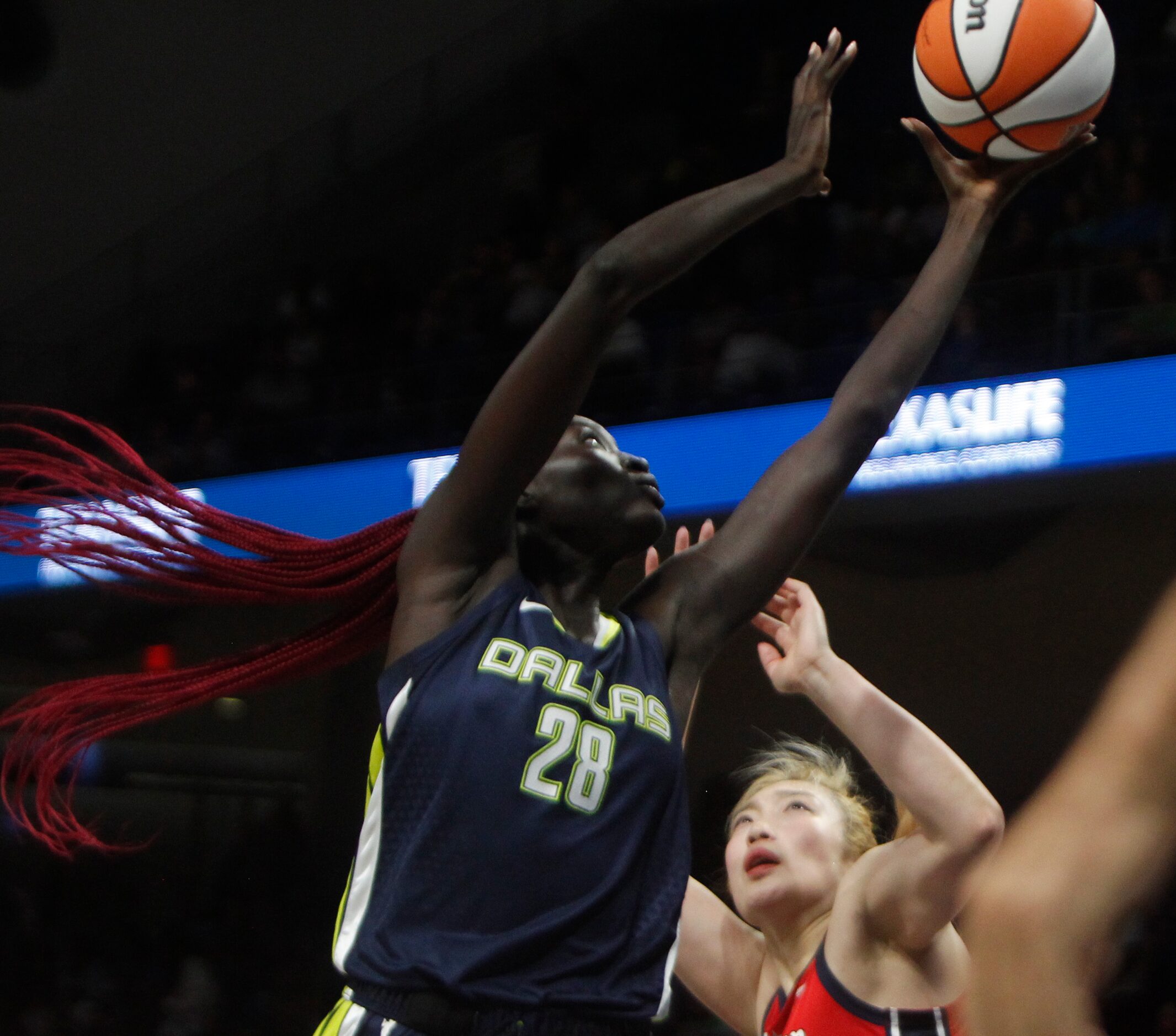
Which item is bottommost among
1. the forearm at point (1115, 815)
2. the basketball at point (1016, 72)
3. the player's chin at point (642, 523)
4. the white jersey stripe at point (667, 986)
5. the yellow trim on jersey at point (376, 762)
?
the white jersey stripe at point (667, 986)

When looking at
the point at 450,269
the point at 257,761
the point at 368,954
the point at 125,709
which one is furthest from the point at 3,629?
the point at 368,954

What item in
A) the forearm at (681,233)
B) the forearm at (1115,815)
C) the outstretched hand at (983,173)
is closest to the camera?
the forearm at (1115,815)

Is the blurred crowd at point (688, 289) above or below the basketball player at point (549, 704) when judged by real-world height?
above

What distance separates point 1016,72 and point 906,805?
1289mm

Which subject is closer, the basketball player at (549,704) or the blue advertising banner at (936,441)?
the basketball player at (549,704)

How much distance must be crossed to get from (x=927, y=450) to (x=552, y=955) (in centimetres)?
481

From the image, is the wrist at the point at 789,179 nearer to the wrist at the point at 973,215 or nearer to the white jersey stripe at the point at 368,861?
the wrist at the point at 973,215

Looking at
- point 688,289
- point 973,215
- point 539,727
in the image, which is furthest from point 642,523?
point 688,289

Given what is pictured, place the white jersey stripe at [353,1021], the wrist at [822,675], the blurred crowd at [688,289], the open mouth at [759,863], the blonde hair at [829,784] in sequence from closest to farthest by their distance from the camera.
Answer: the white jersey stripe at [353,1021] → the wrist at [822,675] → the open mouth at [759,863] → the blonde hair at [829,784] → the blurred crowd at [688,289]

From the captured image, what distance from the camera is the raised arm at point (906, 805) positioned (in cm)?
244

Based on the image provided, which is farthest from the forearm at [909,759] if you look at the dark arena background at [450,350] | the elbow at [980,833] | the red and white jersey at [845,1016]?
the dark arena background at [450,350]

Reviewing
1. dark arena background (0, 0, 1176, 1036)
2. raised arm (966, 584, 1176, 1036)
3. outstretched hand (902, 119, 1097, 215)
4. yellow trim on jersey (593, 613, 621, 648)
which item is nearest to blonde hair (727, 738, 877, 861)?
yellow trim on jersey (593, 613, 621, 648)

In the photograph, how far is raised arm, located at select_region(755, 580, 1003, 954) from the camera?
244 cm

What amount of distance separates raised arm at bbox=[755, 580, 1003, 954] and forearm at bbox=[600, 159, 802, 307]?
0.86 metres
